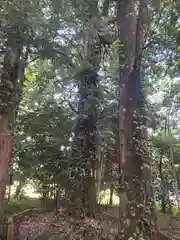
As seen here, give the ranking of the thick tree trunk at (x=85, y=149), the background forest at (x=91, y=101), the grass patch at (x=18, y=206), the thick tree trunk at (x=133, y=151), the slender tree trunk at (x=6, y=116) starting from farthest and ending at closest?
1. the grass patch at (x=18, y=206)
2. the thick tree trunk at (x=85, y=149)
3. the slender tree trunk at (x=6, y=116)
4. the background forest at (x=91, y=101)
5. the thick tree trunk at (x=133, y=151)

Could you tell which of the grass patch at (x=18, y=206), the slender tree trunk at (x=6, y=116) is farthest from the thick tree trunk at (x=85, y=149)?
the grass patch at (x=18, y=206)

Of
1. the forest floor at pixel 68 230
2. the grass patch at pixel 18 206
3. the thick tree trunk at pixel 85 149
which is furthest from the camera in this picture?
the grass patch at pixel 18 206

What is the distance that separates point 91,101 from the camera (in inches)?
280

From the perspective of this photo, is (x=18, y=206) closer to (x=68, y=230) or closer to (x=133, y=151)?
(x=68, y=230)

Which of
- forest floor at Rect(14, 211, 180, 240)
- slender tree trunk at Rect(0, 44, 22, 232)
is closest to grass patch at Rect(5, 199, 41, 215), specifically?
forest floor at Rect(14, 211, 180, 240)

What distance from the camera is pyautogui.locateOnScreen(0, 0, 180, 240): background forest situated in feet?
13.3

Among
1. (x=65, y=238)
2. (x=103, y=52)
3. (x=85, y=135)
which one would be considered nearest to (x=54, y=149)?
(x=85, y=135)

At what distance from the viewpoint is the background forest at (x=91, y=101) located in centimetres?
406

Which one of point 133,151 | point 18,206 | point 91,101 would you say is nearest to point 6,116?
point 91,101

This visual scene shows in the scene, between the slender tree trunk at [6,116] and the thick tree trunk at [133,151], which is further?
the slender tree trunk at [6,116]

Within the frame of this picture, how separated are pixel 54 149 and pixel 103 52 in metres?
3.73

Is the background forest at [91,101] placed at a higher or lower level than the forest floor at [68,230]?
higher

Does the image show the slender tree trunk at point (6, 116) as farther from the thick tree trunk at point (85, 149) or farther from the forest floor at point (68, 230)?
the thick tree trunk at point (85, 149)

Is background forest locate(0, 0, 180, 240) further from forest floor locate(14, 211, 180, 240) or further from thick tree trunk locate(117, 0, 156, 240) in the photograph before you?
forest floor locate(14, 211, 180, 240)
